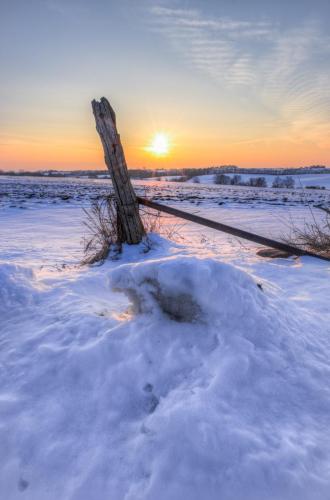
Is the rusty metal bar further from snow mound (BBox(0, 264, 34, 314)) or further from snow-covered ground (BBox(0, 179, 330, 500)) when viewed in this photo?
snow mound (BBox(0, 264, 34, 314))

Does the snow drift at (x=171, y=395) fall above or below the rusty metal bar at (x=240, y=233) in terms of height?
below

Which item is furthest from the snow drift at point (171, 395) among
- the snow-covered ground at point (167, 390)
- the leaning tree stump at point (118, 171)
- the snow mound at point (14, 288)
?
the leaning tree stump at point (118, 171)

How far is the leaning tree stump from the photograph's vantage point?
4.20 m

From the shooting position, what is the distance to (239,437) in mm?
1262

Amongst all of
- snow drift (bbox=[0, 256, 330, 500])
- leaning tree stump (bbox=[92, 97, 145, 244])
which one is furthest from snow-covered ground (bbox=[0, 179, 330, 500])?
leaning tree stump (bbox=[92, 97, 145, 244])

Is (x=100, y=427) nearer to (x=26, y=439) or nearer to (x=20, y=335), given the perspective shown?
(x=26, y=439)

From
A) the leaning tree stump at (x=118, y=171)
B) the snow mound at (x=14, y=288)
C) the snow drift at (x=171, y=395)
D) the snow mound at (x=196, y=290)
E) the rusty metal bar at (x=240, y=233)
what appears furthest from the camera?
the leaning tree stump at (x=118, y=171)

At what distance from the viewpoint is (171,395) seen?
1.54m

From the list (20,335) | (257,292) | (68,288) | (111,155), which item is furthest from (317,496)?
(111,155)

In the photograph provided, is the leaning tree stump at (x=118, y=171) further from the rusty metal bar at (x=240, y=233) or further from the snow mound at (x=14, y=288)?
the snow mound at (x=14, y=288)

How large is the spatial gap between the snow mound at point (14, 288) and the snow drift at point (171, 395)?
0.29 m

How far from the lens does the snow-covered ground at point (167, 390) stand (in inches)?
45.6

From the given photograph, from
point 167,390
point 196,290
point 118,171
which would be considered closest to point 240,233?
point 118,171

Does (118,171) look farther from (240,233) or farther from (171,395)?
(171,395)
